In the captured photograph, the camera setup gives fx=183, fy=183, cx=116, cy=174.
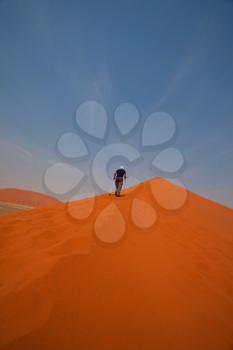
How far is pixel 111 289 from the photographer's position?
2555mm

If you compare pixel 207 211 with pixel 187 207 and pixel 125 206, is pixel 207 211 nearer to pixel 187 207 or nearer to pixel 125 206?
pixel 187 207

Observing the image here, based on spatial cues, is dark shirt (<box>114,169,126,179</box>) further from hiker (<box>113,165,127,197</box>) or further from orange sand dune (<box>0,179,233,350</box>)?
orange sand dune (<box>0,179,233,350</box>)

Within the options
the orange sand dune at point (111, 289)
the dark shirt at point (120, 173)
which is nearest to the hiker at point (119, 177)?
the dark shirt at point (120, 173)

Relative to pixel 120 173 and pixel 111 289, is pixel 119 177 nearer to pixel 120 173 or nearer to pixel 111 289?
pixel 120 173

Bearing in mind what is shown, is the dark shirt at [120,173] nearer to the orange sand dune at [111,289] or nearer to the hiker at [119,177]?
the hiker at [119,177]

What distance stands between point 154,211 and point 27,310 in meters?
5.55

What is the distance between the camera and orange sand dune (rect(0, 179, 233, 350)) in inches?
77.6

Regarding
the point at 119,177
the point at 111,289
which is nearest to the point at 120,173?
the point at 119,177

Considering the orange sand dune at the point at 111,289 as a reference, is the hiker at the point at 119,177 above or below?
above

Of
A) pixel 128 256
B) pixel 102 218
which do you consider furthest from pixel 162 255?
pixel 102 218

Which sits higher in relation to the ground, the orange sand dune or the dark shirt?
the dark shirt

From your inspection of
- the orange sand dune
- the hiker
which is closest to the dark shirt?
the hiker

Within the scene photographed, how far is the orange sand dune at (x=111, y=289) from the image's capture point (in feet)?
6.47

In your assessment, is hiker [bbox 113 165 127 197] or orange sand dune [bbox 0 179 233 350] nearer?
orange sand dune [bbox 0 179 233 350]
